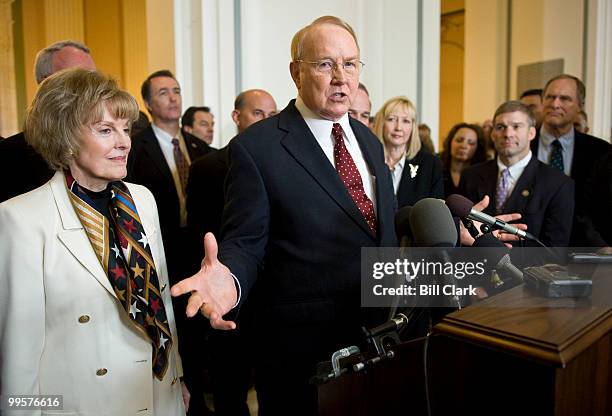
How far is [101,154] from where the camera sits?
4.69ft

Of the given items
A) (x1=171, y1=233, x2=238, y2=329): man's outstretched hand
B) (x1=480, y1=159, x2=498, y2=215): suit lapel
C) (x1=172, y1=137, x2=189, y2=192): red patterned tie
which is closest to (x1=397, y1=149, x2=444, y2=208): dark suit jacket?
(x1=480, y1=159, x2=498, y2=215): suit lapel

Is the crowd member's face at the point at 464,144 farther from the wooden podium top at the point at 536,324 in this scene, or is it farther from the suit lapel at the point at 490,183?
the wooden podium top at the point at 536,324

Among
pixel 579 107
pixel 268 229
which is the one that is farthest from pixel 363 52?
pixel 268 229

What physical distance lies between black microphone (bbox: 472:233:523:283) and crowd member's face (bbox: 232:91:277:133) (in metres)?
1.74

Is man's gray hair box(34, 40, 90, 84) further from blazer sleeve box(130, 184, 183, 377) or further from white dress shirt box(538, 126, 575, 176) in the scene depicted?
white dress shirt box(538, 126, 575, 176)

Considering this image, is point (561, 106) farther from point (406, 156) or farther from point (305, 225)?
point (305, 225)

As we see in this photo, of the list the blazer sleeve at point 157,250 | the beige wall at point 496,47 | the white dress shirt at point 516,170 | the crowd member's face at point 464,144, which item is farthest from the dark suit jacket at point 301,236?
the beige wall at point 496,47

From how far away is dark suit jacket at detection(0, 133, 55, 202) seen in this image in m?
1.84

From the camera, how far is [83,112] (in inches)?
55.9

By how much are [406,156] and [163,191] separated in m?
1.35

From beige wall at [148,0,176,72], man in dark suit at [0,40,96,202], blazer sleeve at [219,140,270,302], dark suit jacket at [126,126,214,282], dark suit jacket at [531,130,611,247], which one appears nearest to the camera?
blazer sleeve at [219,140,270,302]

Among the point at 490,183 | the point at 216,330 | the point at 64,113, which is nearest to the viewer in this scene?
the point at 64,113

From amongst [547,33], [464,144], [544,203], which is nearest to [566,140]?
[464,144]

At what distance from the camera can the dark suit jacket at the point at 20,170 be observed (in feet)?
6.05
